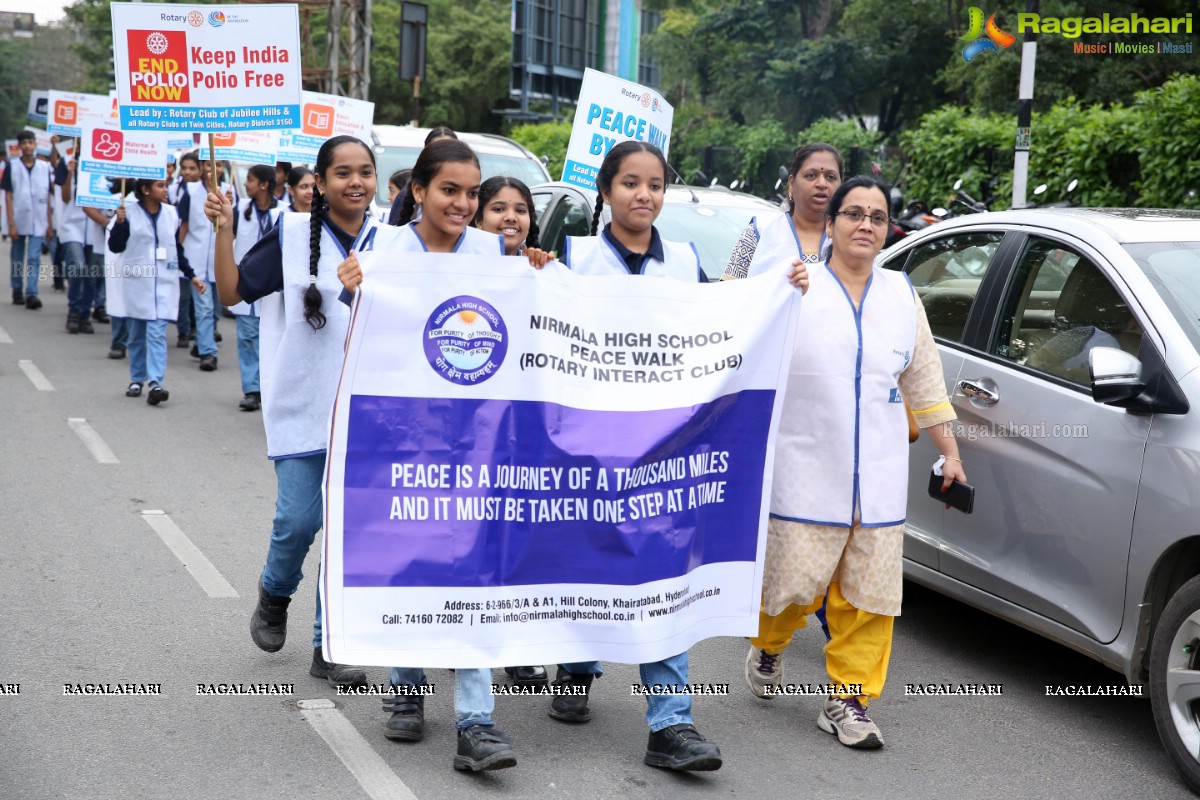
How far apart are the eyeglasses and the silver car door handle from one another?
0.92m

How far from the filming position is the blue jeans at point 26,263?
55.9 feet

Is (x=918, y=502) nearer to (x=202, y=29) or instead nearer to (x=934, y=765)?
(x=934, y=765)

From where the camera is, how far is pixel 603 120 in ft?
26.0

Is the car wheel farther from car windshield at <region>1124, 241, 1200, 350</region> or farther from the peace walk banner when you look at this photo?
the peace walk banner

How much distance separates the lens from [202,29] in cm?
712

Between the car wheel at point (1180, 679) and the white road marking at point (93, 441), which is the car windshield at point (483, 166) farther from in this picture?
the car wheel at point (1180, 679)

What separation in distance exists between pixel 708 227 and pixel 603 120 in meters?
0.93

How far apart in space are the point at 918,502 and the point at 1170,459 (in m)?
1.42

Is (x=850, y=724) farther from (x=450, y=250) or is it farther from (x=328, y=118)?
(x=328, y=118)

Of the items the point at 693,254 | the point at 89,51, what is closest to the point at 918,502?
the point at 693,254

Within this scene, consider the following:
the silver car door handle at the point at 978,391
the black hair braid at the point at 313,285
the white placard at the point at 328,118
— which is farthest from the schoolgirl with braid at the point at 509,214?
the white placard at the point at 328,118

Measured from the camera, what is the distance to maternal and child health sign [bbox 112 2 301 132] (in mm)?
6848

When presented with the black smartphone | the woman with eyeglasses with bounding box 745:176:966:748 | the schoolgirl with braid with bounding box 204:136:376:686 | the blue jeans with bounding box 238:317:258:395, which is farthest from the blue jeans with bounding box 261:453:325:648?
the blue jeans with bounding box 238:317:258:395

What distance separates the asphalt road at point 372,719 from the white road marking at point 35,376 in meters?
4.42
